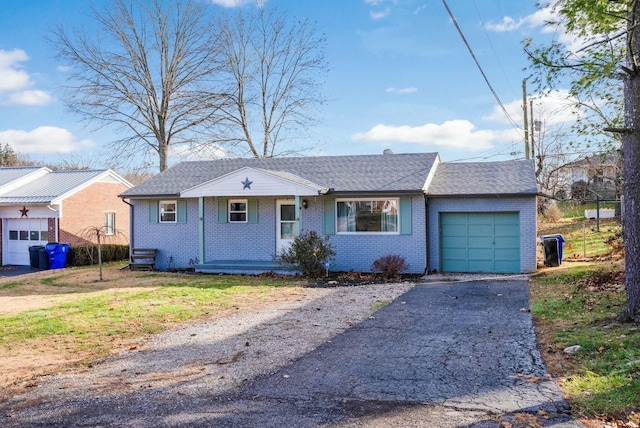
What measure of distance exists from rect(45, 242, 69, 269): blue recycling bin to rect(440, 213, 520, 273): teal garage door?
15.1m

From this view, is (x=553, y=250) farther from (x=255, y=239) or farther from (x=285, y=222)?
(x=255, y=239)

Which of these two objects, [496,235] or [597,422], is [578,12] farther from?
[496,235]

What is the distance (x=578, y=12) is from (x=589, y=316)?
4.73 metres

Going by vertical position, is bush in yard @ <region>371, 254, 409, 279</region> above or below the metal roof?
below

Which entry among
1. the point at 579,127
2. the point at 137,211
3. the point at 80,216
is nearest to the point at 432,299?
the point at 579,127

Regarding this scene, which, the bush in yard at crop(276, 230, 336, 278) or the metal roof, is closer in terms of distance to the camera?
the bush in yard at crop(276, 230, 336, 278)

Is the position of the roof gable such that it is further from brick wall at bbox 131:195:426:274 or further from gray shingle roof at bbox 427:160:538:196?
gray shingle roof at bbox 427:160:538:196

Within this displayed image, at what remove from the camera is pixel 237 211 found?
18391mm

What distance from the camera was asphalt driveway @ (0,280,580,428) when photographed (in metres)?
4.51

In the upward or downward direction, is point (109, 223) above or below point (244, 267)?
above

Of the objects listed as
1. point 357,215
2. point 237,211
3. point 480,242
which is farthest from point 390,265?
point 237,211

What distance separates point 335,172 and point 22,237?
14885 mm

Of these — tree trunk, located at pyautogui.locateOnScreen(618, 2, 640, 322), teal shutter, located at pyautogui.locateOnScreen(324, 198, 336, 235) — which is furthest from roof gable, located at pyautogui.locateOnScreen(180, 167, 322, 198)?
tree trunk, located at pyautogui.locateOnScreen(618, 2, 640, 322)

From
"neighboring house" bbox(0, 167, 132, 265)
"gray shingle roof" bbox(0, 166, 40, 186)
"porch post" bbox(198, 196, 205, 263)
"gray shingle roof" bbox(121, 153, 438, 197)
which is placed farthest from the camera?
"gray shingle roof" bbox(0, 166, 40, 186)
